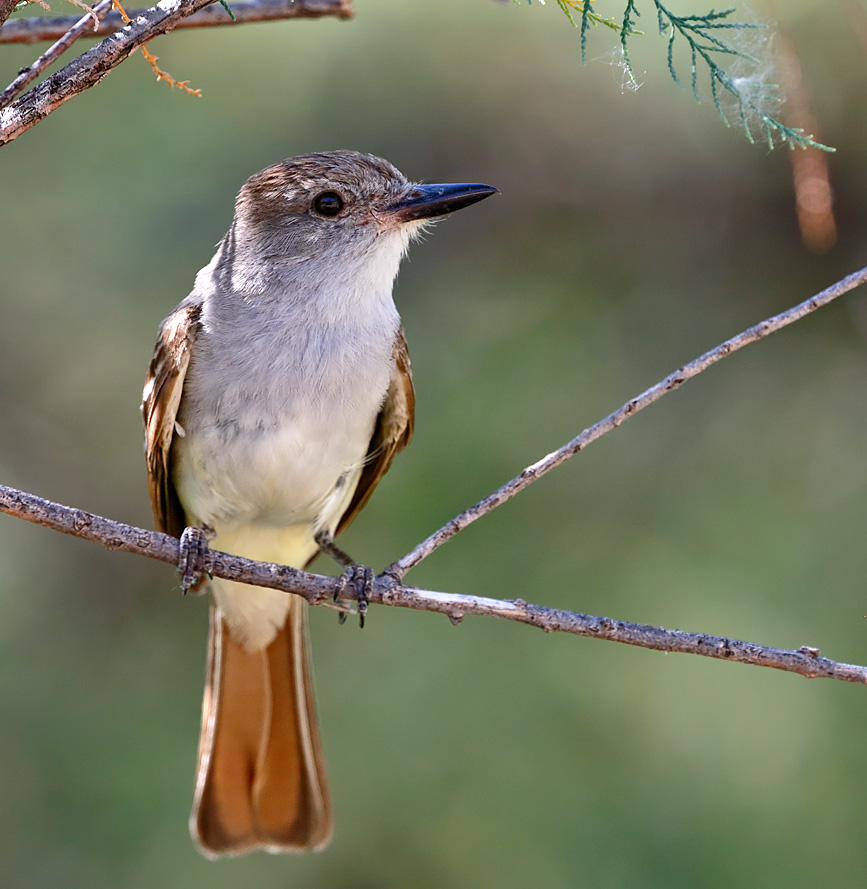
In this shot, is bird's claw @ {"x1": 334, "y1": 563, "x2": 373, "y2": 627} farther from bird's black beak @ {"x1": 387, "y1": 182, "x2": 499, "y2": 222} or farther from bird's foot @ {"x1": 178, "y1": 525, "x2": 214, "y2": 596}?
bird's black beak @ {"x1": 387, "y1": 182, "x2": 499, "y2": 222}

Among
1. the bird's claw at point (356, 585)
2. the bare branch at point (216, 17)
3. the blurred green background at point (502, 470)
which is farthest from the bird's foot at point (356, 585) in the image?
the bare branch at point (216, 17)

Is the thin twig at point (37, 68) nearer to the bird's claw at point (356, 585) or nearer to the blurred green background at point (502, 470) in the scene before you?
the bird's claw at point (356, 585)

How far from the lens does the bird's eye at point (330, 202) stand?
10.5 feet

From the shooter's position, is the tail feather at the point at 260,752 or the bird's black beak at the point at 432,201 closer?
the bird's black beak at the point at 432,201

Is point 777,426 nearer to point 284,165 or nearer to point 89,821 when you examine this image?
point 284,165

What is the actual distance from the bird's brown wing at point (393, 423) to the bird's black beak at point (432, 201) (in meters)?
0.36

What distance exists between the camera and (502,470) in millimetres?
3945

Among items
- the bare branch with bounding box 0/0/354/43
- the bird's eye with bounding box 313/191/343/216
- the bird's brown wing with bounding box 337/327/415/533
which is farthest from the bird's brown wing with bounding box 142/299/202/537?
the bare branch with bounding box 0/0/354/43

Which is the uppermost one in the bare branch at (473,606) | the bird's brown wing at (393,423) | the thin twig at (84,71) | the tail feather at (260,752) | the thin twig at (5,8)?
the thin twig at (5,8)

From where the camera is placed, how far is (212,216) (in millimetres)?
4402

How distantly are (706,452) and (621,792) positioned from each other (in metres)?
1.25

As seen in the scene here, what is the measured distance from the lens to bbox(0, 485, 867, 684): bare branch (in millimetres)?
2094

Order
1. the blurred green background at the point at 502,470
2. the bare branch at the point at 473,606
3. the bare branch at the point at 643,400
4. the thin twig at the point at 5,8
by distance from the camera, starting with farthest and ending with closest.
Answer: the blurred green background at the point at 502,470
the bare branch at the point at 643,400
the bare branch at the point at 473,606
the thin twig at the point at 5,8

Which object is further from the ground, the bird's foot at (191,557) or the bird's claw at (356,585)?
the bird's foot at (191,557)
